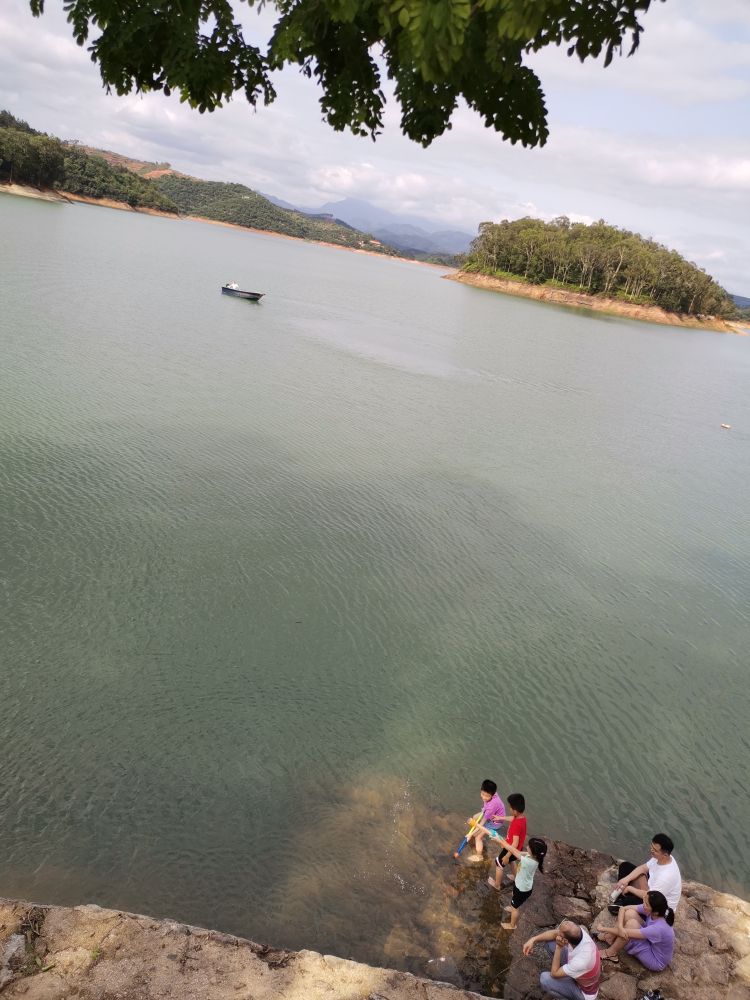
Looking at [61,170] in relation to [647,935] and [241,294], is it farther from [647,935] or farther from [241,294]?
[647,935]

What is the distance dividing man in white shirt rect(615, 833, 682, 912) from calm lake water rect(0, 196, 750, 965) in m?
1.46

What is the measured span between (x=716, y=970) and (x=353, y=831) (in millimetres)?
3884

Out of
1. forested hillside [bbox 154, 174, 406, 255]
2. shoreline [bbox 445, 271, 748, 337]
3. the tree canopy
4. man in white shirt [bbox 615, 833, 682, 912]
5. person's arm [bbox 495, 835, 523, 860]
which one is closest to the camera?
the tree canopy

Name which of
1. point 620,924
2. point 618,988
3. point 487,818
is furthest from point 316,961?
point 620,924

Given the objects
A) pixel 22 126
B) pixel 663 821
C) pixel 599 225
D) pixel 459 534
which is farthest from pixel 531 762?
pixel 22 126

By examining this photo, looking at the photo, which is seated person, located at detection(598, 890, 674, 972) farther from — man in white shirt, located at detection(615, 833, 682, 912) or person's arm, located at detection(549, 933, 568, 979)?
person's arm, located at detection(549, 933, 568, 979)

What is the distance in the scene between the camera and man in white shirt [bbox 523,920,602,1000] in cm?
571

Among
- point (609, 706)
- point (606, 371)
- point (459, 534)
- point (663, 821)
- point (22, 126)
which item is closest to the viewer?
point (663, 821)

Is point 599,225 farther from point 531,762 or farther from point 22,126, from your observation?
point 531,762

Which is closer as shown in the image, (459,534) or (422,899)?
(422,899)

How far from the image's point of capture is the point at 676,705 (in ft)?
36.0

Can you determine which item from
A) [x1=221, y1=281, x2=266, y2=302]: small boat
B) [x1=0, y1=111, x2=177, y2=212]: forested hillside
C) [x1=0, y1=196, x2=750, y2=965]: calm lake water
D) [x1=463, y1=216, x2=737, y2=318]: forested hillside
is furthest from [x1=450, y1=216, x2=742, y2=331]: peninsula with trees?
[x1=0, y1=196, x2=750, y2=965]: calm lake water

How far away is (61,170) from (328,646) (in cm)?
11093

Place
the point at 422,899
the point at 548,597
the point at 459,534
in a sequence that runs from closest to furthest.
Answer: the point at 422,899
the point at 548,597
the point at 459,534
